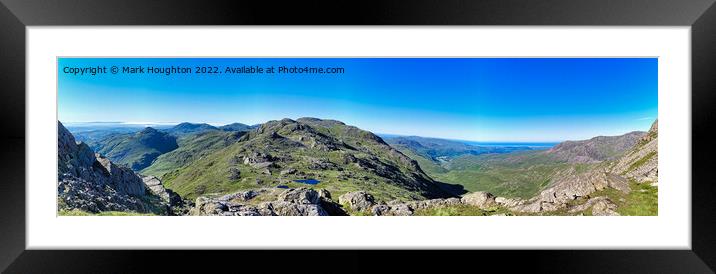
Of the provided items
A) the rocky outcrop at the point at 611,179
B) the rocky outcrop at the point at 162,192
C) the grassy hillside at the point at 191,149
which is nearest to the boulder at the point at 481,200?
the rocky outcrop at the point at 611,179

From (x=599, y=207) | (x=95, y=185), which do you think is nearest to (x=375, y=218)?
(x=599, y=207)

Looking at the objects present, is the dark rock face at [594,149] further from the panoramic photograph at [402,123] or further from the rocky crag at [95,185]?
the rocky crag at [95,185]

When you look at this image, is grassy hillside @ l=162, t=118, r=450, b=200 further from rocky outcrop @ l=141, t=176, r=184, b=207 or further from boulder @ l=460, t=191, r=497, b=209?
boulder @ l=460, t=191, r=497, b=209

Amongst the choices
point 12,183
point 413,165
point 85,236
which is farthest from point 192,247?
point 413,165
